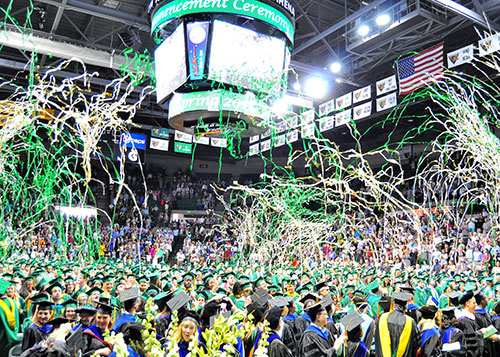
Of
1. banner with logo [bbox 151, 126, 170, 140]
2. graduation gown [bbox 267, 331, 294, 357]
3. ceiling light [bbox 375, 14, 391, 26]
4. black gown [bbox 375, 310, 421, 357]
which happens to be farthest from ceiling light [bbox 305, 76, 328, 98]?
graduation gown [bbox 267, 331, 294, 357]

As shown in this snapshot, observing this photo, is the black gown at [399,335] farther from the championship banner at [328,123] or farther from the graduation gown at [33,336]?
the championship banner at [328,123]

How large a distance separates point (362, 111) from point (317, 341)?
16.4 metres

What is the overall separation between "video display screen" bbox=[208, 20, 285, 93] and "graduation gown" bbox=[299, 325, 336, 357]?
5179 millimetres

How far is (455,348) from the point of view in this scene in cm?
502

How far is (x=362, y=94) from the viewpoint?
1977 cm

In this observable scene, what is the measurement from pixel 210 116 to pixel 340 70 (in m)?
11.1

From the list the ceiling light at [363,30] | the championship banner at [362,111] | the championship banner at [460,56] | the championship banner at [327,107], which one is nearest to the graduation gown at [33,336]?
the ceiling light at [363,30]

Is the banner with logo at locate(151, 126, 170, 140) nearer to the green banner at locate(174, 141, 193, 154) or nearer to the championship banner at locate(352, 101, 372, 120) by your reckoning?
the green banner at locate(174, 141, 193, 154)

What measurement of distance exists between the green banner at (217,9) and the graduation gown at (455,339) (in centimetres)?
608

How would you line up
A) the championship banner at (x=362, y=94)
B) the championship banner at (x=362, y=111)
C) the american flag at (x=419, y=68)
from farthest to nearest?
the championship banner at (x=362, y=111) < the championship banner at (x=362, y=94) < the american flag at (x=419, y=68)

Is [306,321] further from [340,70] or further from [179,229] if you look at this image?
[179,229]

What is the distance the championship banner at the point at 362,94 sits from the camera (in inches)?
766

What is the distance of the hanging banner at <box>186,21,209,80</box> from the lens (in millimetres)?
8562

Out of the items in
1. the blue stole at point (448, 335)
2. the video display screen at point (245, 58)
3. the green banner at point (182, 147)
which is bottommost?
the blue stole at point (448, 335)
